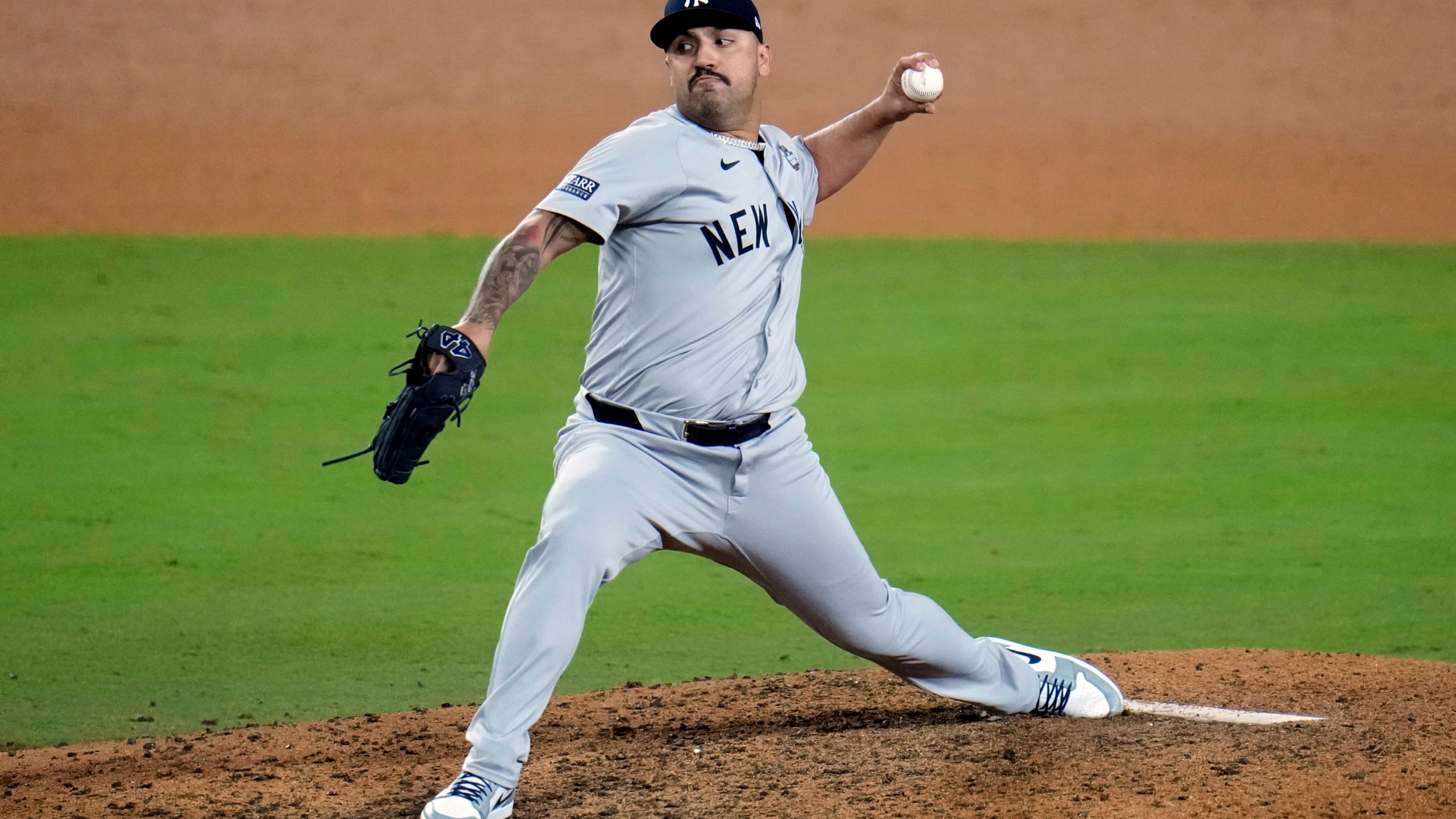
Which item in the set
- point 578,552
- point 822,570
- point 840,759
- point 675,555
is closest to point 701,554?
point 822,570

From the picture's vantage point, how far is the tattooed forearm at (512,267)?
9.52 ft

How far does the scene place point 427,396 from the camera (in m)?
2.83

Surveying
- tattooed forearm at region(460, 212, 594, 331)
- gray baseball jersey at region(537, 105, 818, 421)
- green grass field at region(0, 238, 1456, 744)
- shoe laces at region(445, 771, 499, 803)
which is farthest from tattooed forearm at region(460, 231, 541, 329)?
green grass field at region(0, 238, 1456, 744)

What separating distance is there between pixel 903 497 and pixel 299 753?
3643mm

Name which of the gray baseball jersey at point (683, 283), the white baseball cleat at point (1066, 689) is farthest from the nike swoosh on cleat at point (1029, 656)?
the gray baseball jersey at point (683, 283)

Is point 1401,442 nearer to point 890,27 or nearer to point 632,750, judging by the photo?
point 632,750

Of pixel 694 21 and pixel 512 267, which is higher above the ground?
pixel 694 21

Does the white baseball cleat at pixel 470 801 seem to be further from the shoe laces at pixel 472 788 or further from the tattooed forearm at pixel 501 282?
the tattooed forearm at pixel 501 282

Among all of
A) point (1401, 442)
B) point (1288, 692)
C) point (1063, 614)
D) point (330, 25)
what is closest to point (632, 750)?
point (1288, 692)

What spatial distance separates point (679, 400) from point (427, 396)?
0.58 m

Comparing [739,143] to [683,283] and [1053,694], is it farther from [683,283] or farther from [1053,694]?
[1053,694]

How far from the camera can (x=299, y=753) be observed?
3709mm

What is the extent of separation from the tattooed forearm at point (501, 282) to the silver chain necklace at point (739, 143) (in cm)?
61

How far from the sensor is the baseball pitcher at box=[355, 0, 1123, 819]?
2951 mm
